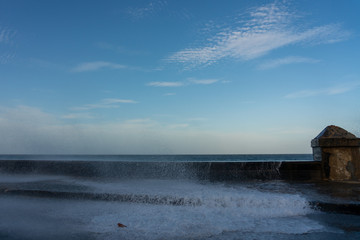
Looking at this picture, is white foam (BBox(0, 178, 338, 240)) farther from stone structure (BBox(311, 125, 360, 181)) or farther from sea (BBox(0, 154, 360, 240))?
stone structure (BBox(311, 125, 360, 181))

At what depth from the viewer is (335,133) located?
21.9ft

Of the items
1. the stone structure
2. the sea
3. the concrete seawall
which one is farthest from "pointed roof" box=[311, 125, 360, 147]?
the sea

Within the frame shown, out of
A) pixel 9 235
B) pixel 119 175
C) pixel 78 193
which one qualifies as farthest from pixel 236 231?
pixel 119 175

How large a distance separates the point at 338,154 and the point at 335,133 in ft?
1.90

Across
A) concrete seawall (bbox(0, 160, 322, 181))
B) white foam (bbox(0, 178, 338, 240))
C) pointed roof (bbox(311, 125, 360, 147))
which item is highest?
pointed roof (bbox(311, 125, 360, 147))

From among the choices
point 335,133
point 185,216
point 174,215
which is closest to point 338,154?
point 335,133

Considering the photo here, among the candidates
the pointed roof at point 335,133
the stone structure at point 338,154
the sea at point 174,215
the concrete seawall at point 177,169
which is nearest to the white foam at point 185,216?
the sea at point 174,215

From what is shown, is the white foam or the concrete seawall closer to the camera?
the white foam

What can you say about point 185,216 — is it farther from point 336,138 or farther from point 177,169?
point 336,138

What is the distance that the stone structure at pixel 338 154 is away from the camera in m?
6.52

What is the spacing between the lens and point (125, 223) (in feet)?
11.8

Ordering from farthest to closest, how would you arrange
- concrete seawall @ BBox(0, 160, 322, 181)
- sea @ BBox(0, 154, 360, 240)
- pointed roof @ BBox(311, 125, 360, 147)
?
concrete seawall @ BBox(0, 160, 322, 181) < pointed roof @ BBox(311, 125, 360, 147) < sea @ BBox(0, 154, 360, 240)

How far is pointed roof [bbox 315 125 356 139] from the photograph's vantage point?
6.60 metres

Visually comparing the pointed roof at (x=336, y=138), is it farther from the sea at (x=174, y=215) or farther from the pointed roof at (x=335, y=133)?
the sea at (x=174, y=215)
